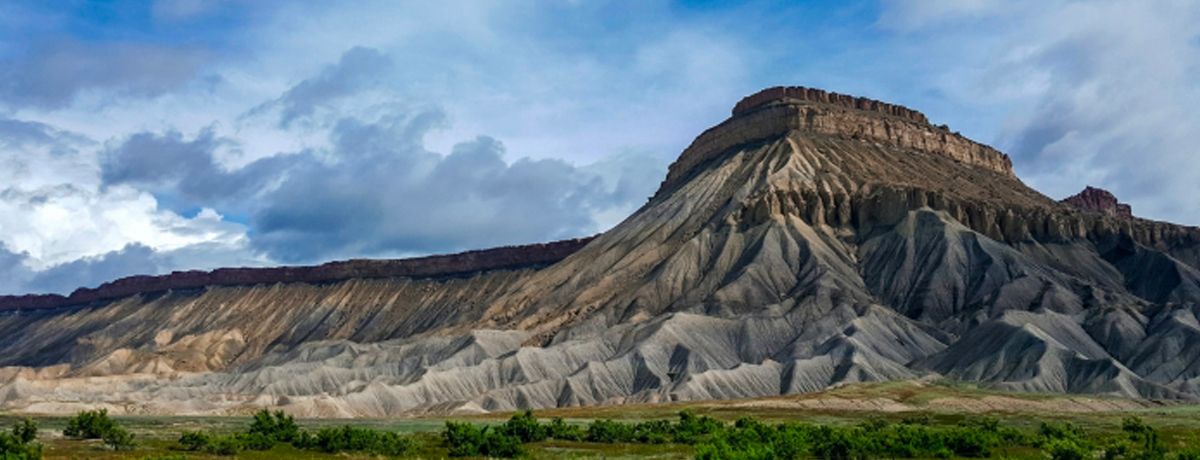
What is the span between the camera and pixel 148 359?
193 metres

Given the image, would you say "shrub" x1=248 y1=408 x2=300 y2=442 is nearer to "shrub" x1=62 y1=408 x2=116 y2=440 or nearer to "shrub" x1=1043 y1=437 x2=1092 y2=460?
"shrub" x1=62 y1=408 x2=116 y2=440

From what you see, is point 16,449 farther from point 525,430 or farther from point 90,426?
point 525,430

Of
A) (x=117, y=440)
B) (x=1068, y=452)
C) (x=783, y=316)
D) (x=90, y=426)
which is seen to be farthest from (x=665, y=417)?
(x=783, y=316)

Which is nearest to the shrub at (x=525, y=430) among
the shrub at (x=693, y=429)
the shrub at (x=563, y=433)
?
the shrub at (x=563, y=433)

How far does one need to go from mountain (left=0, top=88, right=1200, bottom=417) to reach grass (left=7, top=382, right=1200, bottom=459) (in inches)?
411

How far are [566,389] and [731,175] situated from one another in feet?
227

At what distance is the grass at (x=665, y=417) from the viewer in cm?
5738

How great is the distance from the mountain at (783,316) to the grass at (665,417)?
34.3ft

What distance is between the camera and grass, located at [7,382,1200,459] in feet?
188

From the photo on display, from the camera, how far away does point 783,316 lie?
15038 cm

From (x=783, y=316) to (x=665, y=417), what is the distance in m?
56.2

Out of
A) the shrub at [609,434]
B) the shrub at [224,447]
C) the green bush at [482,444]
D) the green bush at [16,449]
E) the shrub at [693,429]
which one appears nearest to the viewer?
the green bush at [16,449]

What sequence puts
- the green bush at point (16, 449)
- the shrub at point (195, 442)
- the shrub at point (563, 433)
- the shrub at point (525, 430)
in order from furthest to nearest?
1. the shrub at point (563, 433)
2. the shrub at point (525, 430)
3. the shrub at point (195, 442)
4. the green bush at point (16, 449)

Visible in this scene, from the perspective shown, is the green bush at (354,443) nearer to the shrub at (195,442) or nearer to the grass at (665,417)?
the grass at (665,417)
